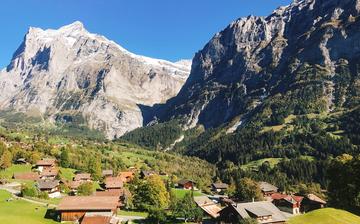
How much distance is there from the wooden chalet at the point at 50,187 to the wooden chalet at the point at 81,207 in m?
33.0

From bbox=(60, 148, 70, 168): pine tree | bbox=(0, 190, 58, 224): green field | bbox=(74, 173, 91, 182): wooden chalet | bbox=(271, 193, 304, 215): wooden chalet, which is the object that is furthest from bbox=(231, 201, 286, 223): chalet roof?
bbox=(60, 148, 70, 168): pine tree

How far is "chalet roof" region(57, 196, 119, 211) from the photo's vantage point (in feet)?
302

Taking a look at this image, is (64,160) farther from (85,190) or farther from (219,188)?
(219,188)

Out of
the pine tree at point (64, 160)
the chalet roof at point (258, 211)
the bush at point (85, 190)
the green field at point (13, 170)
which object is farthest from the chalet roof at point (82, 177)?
the chalet roof at point (258, 211)

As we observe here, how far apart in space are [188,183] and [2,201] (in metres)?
105

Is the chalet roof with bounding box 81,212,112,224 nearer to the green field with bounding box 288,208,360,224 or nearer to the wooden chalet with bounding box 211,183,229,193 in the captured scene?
the green field with bounding box 288,208,360,224

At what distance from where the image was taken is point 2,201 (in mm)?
101938

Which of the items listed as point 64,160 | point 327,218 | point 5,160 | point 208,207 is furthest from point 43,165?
point 327,218

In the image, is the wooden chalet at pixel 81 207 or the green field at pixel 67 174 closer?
the wooden chalet at pixel 81 207

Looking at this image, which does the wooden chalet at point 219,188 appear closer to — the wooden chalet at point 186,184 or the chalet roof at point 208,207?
the wooden chalet at point 186,184

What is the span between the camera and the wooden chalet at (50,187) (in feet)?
414

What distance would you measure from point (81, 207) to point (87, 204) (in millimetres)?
2357

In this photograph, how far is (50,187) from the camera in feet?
418

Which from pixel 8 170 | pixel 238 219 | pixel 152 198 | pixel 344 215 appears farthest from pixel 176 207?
pixel 8 170
